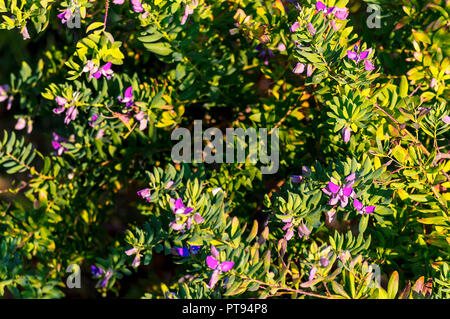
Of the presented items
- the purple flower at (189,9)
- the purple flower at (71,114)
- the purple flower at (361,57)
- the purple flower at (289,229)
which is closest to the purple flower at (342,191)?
the purple flower at (289,229)

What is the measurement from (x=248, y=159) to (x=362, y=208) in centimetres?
46

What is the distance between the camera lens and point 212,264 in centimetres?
123

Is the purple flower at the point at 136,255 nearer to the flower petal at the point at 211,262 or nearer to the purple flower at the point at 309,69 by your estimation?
the flower petal at the point at 211,262

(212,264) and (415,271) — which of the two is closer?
(212,264)

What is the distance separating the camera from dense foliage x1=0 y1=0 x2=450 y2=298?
51.8 inches

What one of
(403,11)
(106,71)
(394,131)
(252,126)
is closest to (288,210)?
(394,131)

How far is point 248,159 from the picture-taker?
1653mm

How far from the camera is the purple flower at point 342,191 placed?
4.06 ft

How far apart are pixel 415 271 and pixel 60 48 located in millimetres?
1639

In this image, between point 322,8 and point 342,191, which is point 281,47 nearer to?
point 322,8

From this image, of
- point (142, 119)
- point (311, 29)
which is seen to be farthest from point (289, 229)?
point (142, 119)

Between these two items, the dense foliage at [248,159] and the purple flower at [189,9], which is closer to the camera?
the dense foliage at [248,159]

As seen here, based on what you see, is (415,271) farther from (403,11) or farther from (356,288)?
(403,11)

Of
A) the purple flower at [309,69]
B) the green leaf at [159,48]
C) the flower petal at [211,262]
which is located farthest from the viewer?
the green leaf at [159,48]
